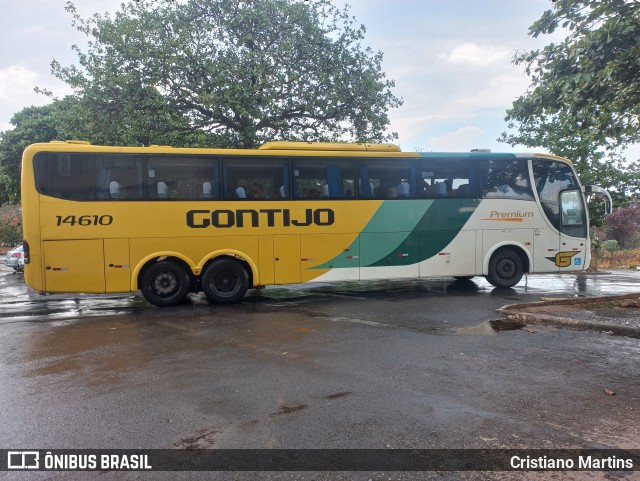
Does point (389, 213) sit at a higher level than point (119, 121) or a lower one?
lower

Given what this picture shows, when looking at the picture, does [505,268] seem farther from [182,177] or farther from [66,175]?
[66,175]

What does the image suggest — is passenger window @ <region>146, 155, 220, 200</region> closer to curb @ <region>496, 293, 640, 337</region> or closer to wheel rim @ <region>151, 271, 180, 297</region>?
wheel rim @ <region>151, 271, 180, 297</region>

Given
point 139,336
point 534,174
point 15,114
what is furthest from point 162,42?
point 15,114

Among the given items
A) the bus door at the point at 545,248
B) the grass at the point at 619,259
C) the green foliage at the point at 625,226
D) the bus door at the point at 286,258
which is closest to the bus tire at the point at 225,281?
the bus door at the point at 286,258

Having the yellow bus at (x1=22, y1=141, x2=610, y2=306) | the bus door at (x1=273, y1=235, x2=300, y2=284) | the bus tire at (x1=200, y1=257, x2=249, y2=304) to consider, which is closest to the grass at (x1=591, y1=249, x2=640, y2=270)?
the yellow bus at (x1=22, y1=141, x2=610, y2=306)

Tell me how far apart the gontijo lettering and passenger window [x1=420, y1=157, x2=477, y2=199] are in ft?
8.62

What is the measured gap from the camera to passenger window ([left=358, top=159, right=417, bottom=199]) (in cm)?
1174

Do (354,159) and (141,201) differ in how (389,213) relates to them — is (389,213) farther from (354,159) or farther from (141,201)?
(141,201)

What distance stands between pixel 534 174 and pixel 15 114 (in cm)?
3264

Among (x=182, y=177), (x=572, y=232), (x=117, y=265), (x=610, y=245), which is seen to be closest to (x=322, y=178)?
(x=182, y=177)

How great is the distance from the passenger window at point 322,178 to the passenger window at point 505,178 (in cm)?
358

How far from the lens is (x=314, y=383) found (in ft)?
16.4

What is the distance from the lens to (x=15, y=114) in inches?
1238

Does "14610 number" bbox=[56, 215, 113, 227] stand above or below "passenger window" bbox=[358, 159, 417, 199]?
below
